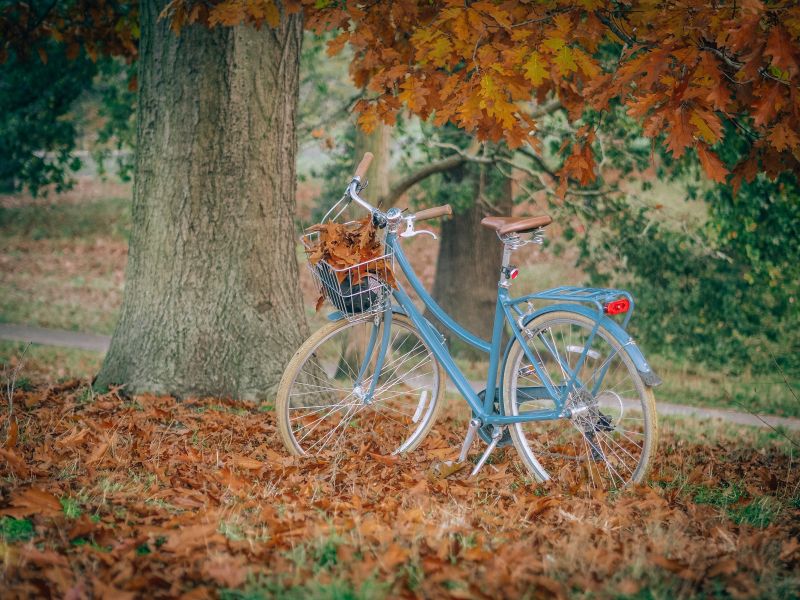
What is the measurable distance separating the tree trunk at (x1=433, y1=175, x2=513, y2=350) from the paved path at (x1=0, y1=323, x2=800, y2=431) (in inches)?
61.6

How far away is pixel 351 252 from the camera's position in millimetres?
4074

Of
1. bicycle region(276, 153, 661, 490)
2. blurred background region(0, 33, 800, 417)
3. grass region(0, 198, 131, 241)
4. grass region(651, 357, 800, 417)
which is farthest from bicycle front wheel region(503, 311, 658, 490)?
grass region(0, 198, 131, 241)

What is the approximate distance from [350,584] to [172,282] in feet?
10.8

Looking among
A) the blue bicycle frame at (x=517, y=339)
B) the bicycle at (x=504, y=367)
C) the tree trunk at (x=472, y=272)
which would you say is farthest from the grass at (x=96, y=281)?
the blue bicycle frame at (x=517, y=339)

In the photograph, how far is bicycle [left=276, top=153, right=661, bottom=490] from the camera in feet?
12.4

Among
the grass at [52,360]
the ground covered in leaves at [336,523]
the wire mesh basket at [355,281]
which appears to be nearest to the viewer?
the ground covered in leaves at [336,523]

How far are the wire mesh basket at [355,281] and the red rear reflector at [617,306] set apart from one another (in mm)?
1105

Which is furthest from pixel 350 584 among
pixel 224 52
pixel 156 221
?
pixel 224 52

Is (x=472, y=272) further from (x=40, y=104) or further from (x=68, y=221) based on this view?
(x=68, y=221)

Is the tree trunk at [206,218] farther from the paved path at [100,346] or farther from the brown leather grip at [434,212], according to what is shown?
the paved path at [100,346]

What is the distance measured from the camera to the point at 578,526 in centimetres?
319

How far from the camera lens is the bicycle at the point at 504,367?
379 centimetres

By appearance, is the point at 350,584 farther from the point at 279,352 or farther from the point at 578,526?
the point at 279,352

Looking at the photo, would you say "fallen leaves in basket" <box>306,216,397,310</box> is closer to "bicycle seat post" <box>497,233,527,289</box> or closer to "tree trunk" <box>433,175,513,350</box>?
"bicycle seat post" <box>497,233,527,289</box>
